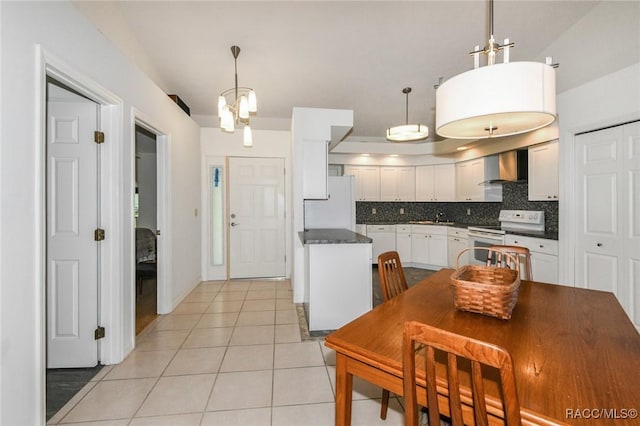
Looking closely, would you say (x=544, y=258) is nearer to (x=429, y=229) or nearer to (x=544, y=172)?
(x=544, y=172)

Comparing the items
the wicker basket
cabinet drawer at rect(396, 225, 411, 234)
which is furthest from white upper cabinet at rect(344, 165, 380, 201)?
the wicker basket

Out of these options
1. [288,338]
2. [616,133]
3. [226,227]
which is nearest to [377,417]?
[288,338]

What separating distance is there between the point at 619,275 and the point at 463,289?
2525 millimetres

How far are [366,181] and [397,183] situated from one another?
668 millimetres

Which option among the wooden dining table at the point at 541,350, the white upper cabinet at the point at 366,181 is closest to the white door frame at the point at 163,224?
the wooden dining table at the point at 541,350

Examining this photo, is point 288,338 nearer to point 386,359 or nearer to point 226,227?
point 386,359

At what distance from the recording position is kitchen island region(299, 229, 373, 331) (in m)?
2.83

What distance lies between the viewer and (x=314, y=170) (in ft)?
11.4

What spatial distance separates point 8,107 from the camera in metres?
1.35

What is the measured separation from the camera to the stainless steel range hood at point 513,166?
4094 millimetres

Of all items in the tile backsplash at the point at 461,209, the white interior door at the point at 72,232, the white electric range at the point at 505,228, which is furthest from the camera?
the tile backsplash at the point at 461,209

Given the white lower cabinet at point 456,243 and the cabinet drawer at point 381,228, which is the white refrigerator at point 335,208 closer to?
the cabinet drawer at point 381,228

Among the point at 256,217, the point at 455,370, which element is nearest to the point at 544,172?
the point at 455,370

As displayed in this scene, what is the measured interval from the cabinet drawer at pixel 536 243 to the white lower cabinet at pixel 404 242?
207 centimetres
